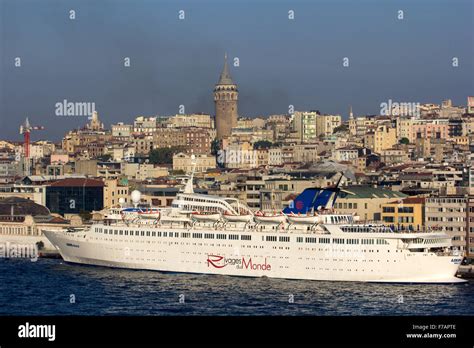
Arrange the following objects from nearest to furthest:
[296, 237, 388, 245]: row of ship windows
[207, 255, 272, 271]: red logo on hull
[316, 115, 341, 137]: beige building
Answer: [296, 237, 388, 245]: row of ship windows
[207, 255, 272, 271]: red logo on hull
[316, 115, 341, 137]: beige building

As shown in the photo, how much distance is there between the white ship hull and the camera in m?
36.1

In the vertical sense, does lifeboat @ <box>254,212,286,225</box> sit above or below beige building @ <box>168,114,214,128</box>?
below

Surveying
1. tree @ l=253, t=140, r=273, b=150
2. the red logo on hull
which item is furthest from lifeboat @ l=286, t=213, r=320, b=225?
tree @ l=253, t=140, r=273, b=150

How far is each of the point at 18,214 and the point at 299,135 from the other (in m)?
53.8

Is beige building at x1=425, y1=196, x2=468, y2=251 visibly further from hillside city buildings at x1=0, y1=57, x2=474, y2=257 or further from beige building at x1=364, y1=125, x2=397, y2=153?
beige building at x1=364, y1=125, x2=397, y2=153

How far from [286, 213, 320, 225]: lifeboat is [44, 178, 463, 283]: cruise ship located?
0.03 metres

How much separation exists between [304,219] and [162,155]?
54.4 metres

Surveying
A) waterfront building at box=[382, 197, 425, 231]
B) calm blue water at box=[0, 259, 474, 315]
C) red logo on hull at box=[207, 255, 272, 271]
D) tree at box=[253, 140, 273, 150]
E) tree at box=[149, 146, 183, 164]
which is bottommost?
calm blue water at box=[0, 259, 474, 315]

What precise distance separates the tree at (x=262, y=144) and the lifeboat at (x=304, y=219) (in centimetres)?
5663

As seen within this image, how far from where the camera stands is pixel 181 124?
115 meters

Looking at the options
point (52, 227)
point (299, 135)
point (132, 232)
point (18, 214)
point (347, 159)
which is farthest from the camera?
point (299, 135)

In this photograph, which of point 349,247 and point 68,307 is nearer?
point 68,307

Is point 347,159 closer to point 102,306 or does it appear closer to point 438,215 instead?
point 438,215

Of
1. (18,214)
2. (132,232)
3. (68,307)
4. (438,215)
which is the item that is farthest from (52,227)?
(68,307)
